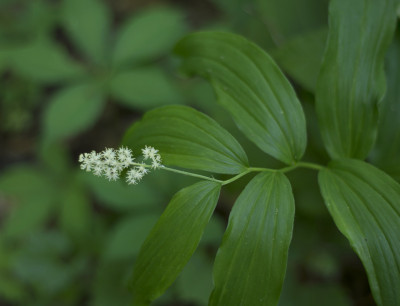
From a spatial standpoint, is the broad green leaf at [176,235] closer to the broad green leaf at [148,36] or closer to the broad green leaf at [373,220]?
the broad green leaf at [373,220]

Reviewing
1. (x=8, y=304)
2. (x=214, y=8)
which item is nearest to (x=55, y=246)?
(x=8, y=304)

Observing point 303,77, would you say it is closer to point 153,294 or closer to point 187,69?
point 187,69

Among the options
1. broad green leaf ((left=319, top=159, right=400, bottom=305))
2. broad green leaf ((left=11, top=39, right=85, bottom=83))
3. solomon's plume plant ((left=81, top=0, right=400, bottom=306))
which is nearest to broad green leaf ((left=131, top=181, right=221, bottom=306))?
solomon's plume plant ((left=81, top=0, right=400, bottom=306))

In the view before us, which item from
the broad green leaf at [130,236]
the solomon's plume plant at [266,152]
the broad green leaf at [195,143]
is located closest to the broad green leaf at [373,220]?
the solomon's plume plant at [266,152]

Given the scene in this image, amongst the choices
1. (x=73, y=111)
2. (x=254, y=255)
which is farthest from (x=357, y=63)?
(x=73, y=111)

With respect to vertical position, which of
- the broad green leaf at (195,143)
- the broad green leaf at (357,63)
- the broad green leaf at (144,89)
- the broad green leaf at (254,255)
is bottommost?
the broad green leaf at (254,255)
